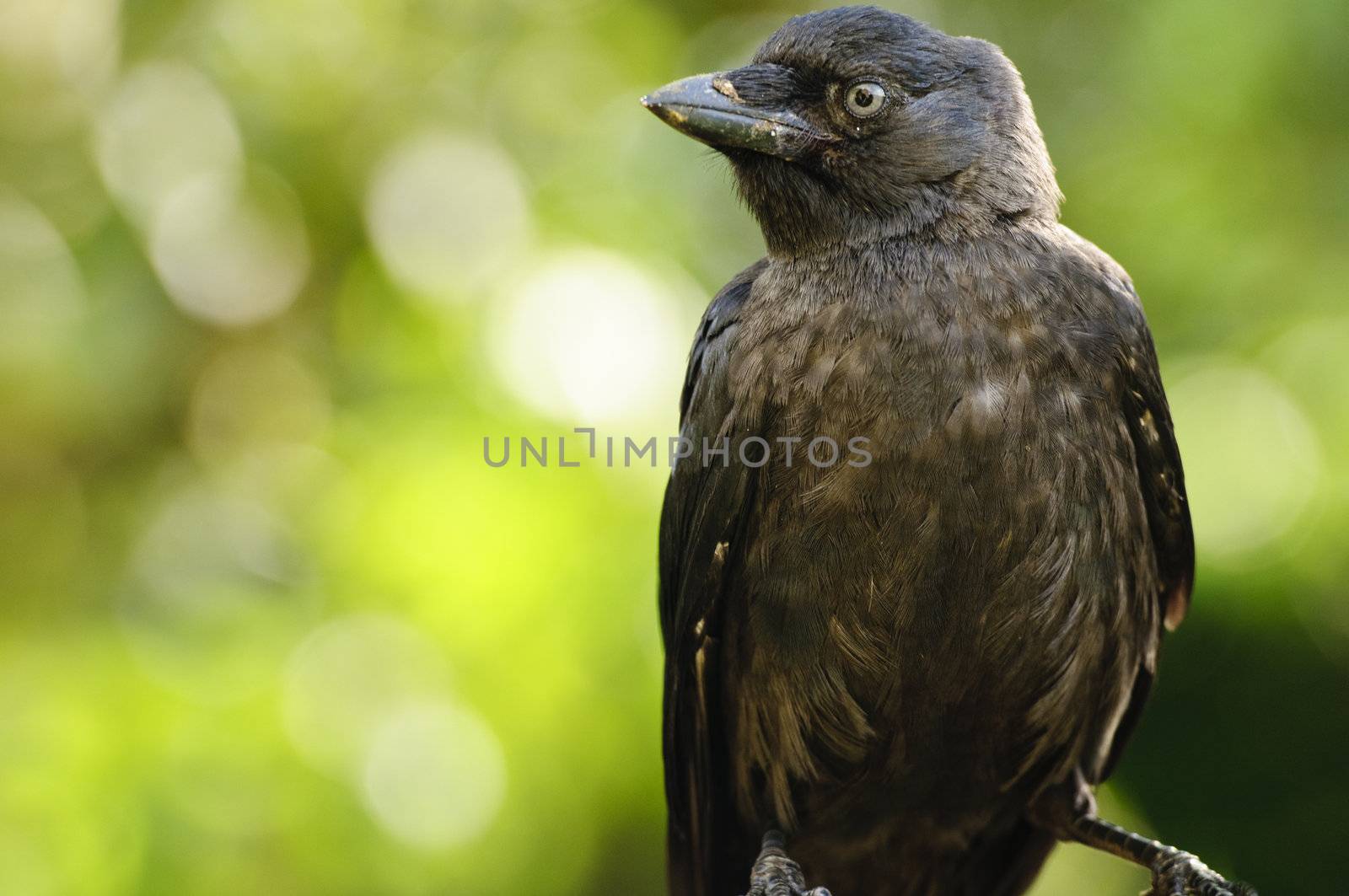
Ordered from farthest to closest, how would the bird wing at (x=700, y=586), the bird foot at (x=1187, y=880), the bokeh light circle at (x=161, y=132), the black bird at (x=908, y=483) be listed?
the bokeh light circle at (x=161, y=132)
the bird wing at (x=700, y=586)
the bird foot at (x=1187, y=880)
the black bird at (x=908, y=483)

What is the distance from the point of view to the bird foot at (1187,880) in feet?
10.1

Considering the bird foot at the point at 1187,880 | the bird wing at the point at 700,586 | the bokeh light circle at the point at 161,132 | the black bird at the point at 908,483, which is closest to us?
the black bird at the point at 908,483

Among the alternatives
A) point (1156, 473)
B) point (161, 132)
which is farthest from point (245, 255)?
point (1156, 473)

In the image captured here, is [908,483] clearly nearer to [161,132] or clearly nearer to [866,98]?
[866,98]

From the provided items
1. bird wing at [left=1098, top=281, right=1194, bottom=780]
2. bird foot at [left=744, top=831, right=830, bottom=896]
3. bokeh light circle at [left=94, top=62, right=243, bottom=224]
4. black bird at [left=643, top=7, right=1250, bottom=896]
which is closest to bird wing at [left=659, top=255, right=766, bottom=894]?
black bird at [left=643, top=7, right=1250, bottom=896]

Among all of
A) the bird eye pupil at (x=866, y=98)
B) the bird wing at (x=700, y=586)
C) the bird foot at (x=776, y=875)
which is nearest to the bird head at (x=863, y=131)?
the bird eye pupil at (x=866, y=98)

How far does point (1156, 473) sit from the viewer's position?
127 inches

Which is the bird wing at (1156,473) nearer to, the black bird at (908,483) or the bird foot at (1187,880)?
the black bird at (908,483)

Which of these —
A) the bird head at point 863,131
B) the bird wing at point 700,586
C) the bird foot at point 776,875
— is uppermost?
the bird head at point 863,131

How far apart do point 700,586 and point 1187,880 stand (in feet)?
4.39

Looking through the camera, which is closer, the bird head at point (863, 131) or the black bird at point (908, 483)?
the black bird at point (908, 483)

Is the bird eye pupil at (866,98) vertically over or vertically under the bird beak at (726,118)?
over

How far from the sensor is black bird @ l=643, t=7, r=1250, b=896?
2932 millimetres

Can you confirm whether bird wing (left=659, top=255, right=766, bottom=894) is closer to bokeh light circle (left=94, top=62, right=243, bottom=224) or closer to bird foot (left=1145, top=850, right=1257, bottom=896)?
bird foot (left=1145, top=850, right=1257, bottom=896)
